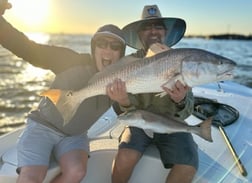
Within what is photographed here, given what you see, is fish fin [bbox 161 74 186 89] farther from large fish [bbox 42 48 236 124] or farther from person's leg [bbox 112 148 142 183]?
person's leg [bbox 112 148 142 183]

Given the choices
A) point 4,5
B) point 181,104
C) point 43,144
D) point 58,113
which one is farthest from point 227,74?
point 4,5

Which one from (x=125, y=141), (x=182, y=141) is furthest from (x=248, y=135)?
(x=125, y=141)

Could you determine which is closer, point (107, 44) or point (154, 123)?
point (154, 123)

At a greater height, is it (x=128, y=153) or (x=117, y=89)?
(x=117, y=89)

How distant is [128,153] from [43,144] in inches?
29.9

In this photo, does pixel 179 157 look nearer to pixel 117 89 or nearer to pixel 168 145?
pixel 168 145

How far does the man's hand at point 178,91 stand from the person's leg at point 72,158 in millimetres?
938

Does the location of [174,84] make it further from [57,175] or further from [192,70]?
[57,175]

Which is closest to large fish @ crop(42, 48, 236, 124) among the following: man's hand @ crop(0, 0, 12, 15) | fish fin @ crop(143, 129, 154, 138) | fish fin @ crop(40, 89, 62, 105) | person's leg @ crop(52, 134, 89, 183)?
fish fin @ crop(40, 89, 62, 105)

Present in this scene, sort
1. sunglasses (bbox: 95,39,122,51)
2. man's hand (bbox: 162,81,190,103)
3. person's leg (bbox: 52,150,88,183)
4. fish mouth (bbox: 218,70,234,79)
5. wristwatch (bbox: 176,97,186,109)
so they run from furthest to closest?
sunglasses (bbox: 95,39,122,51) → wristwatch (bbox: 176,97,186,109) → person's leg (bbox: 52,150,88,183) → man's hand (bbox: 162,81,190,103) → fish mouth (bbox: 218,70,234,79)

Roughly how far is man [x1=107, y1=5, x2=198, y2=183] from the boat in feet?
0.64

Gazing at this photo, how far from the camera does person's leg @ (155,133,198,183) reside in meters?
3.38

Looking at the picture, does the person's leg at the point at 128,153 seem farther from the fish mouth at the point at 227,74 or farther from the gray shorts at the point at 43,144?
the fish mouth at the point at 227,74

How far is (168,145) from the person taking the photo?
355 centimetres
